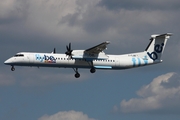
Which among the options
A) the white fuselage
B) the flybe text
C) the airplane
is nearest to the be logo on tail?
the airplane

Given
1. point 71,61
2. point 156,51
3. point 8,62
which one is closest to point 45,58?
point 71,61

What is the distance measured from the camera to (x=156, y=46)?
70.8m

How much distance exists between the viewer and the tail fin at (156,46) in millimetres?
70125

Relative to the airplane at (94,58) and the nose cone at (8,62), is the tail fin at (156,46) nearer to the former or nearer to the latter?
the airplane at (94,58)

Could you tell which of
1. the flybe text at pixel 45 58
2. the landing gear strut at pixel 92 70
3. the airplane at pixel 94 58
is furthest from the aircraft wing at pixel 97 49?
the flybe text at pixel 45 58

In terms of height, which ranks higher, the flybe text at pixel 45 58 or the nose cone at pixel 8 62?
the flybe text at pixel 45 58

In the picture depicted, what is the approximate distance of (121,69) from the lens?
68.4 metres

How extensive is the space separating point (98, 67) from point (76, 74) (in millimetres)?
2857

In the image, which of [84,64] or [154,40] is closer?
[84,64]

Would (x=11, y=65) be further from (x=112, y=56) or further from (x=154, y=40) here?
(x=154, y=40)

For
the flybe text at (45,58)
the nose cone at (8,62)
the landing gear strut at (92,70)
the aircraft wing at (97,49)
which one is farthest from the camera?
the landing gear strut at (92,70)

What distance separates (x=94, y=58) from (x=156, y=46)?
8.90 meters

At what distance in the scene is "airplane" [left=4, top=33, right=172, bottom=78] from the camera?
63.8 metres

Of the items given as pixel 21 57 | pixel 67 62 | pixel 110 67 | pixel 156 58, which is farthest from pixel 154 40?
pixel 21 57
